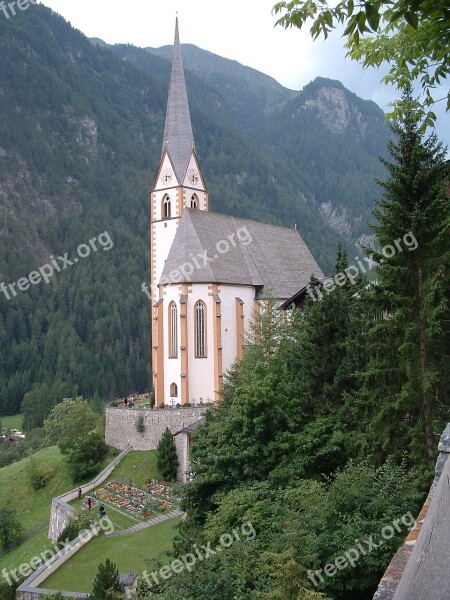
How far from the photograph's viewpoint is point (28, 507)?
33219 millimetres

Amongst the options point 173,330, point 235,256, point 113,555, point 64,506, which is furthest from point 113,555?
point 235,256

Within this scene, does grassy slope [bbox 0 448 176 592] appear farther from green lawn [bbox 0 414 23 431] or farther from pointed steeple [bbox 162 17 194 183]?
green lawn [bbox 0 414 23 431]

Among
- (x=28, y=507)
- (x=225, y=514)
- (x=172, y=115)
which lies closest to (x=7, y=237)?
(x=172, y=115)

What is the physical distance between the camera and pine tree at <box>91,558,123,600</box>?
50.4 ft

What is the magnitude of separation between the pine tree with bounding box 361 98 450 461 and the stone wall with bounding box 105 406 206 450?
1711cm

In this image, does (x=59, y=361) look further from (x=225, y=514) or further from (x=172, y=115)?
(x=225, y=514)

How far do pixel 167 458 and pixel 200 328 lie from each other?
938 cm

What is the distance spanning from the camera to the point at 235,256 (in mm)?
39031

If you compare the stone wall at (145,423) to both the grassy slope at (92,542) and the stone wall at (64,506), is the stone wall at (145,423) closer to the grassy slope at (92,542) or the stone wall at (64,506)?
the grassy slope at (92,542)

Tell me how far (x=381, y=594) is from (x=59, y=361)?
351 feet

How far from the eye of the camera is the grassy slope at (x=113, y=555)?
19.6 meters

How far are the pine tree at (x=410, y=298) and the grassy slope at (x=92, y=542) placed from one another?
7.07m

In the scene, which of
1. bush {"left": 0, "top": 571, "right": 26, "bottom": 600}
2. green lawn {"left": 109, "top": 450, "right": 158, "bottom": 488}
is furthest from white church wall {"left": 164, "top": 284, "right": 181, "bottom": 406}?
bush {"left": 0, "top": 571, "right": 26, "bottom": 600}

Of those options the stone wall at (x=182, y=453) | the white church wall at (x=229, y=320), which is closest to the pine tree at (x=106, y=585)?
the stone wall at (x=182, y=453)
